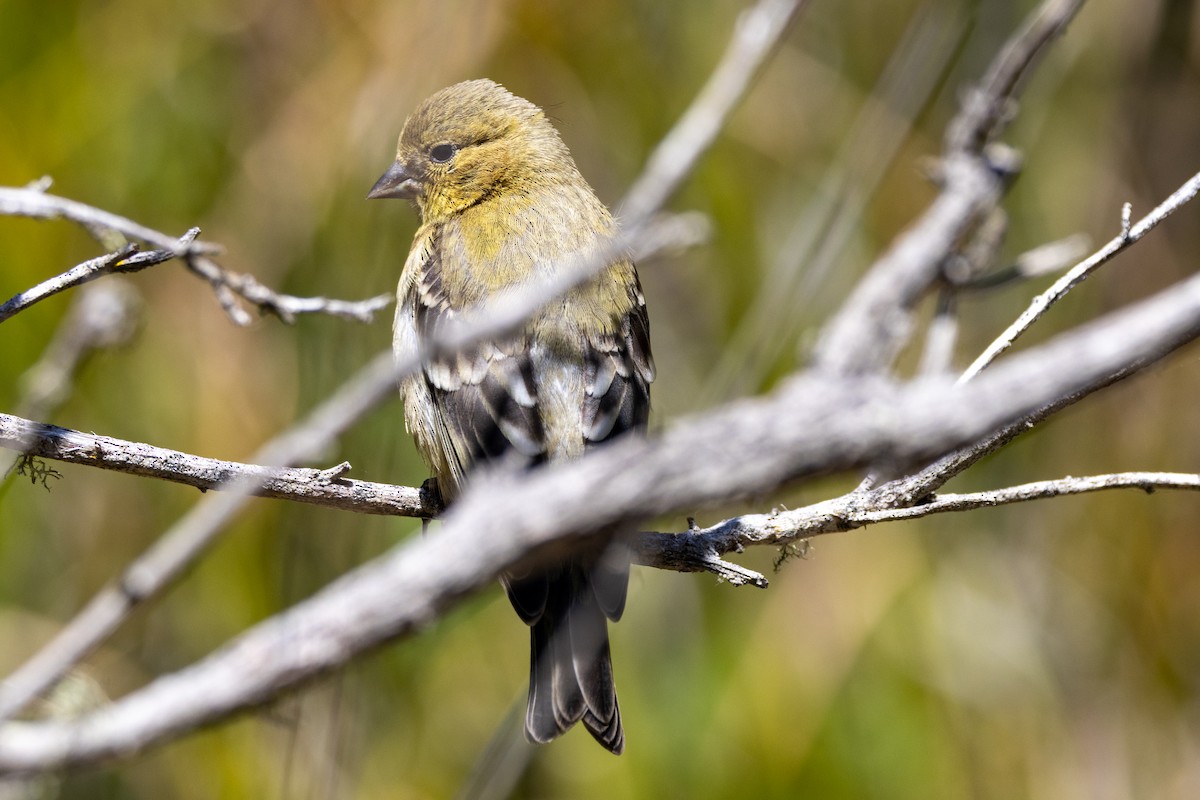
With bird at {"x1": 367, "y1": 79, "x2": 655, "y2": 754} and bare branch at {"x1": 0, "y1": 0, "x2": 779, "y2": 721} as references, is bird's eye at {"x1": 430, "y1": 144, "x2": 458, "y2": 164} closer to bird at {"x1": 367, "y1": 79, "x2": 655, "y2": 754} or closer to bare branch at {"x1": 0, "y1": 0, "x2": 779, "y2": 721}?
bird at {"x1": 367, "y1": 79, "x2": 655, "y2": 754}

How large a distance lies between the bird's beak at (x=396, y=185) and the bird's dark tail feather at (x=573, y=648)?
1.87 meters

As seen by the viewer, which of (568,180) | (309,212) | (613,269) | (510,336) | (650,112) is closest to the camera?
(510,336)

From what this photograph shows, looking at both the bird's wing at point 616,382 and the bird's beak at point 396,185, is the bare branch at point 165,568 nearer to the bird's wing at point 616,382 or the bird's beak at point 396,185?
the bird's wing at point 616,382

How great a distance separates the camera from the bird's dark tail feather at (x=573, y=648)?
2.88m

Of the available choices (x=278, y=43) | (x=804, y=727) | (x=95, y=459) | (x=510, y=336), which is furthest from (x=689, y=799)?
(x=278, y=43)

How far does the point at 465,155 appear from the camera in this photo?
13.6 feet

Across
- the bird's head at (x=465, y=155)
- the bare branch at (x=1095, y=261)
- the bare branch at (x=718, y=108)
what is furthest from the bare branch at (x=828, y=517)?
the bird's head at (x=465, y=155)

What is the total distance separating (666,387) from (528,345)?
5.74ft

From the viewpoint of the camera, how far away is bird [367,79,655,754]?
9.64 feet

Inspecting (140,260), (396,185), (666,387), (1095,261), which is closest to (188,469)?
(140,260)

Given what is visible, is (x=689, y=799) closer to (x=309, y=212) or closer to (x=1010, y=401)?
(x=309, y=212)

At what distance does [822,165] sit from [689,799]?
2975 mm

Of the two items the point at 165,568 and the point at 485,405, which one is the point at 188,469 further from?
the point at 165,568

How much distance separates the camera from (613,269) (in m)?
3.68
